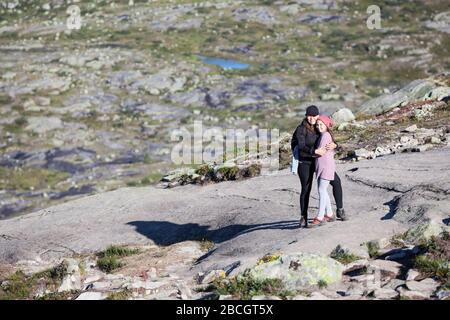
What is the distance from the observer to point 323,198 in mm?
17141

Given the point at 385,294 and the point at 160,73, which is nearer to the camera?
the point at 385,294

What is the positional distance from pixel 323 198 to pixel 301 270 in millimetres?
4181

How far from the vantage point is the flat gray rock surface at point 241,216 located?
54.7ft

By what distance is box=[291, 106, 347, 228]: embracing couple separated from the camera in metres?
16.6

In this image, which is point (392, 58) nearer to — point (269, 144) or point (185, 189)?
point (269, 144)

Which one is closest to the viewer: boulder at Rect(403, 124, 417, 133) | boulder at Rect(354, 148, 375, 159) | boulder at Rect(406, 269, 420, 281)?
boulder at Rect(406, 269, 420, 281)

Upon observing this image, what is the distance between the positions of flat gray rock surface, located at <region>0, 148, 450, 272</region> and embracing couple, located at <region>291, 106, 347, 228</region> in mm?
1075

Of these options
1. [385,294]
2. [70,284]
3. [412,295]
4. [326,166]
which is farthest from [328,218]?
Answer: [70,284]

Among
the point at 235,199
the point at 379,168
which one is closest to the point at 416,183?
the point at 379,168

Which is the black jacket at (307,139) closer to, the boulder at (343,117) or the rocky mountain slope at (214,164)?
the rocky mountain slope at (214,164)

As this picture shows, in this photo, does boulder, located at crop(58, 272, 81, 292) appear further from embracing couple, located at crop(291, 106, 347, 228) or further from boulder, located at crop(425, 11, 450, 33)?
boulder, located at crop(425, 11, 450, 33)

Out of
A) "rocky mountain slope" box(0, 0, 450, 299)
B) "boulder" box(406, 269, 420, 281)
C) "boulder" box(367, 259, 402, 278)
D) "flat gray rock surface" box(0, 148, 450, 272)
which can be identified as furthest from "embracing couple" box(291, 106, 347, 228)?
"boulder" box(406, 269, 420, 281)

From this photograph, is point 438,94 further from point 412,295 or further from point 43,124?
point 43,124
